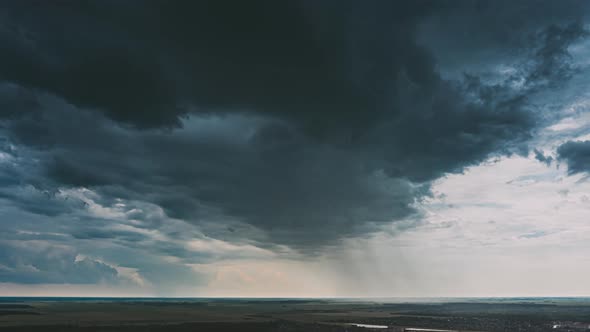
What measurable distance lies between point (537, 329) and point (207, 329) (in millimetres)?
63690

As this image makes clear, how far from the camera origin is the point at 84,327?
269 feet

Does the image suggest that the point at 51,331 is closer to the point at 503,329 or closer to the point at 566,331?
the point at 503,329

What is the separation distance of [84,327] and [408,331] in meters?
Result: 63.0

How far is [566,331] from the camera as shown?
75.6 meters

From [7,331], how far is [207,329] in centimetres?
3576

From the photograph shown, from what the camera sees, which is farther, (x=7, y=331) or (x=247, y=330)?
(x=247, y=330)

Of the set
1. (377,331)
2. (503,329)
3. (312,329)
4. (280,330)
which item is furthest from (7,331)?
(503,329)

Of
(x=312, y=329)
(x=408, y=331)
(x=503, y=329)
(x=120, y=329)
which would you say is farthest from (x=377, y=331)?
(x=120, y=329)

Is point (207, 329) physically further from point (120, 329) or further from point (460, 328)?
point (460, 328)

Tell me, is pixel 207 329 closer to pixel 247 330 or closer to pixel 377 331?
pixel 247 330

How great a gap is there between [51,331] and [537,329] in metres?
91.2

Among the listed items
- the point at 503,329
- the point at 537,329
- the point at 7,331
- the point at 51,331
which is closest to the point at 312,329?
the point at 503,329

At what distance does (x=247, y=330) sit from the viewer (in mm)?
80188

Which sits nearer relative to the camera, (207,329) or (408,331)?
(408,331)
